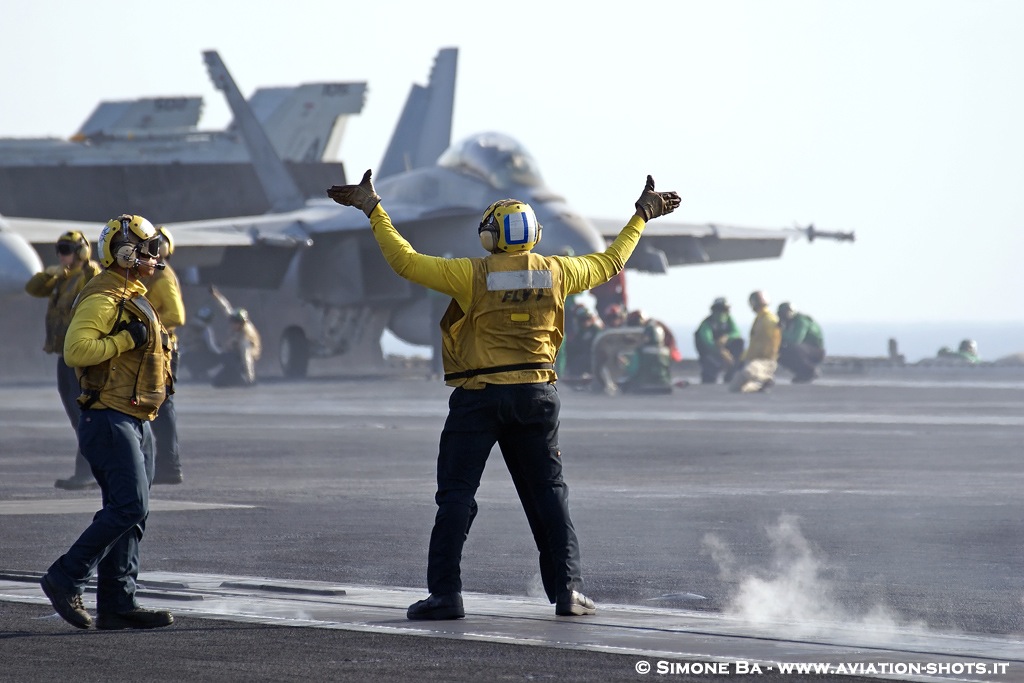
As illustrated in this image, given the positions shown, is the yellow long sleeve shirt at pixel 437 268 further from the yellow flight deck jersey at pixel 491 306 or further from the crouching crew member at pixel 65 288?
the crouching crew member at pixel 65 288

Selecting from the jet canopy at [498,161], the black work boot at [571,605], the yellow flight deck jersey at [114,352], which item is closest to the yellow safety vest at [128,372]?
the yellow flight deck jersey at [114,352]

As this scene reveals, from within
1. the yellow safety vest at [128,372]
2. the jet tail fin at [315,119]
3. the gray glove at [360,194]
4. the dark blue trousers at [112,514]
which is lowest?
the dark blue trousers at [112,514]

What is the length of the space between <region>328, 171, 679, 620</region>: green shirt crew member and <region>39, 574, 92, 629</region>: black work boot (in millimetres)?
→ 1432

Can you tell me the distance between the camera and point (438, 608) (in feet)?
24.1

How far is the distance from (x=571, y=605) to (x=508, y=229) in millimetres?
1706

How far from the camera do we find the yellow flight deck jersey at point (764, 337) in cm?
3027

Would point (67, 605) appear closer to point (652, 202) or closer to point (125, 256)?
point (125, 256)

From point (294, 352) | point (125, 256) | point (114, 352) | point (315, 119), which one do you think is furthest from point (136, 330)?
→ point (315, 119)

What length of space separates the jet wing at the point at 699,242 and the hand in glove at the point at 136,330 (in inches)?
1259

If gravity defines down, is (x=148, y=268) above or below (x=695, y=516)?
above

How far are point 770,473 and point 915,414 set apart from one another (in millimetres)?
9296

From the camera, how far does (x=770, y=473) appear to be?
15.0 metres

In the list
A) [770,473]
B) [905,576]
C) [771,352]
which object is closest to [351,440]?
[770,473]

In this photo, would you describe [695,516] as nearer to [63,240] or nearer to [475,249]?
[63,240]
